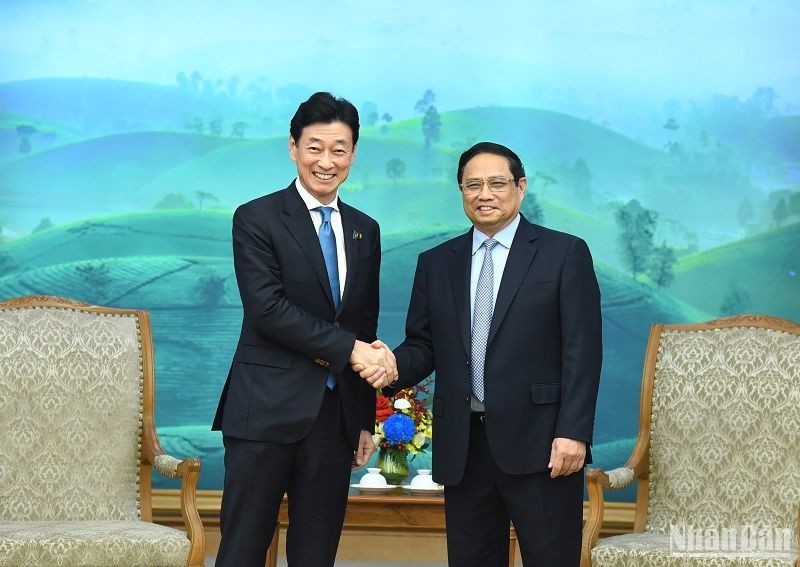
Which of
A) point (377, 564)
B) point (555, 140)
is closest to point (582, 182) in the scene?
point (555, 140)

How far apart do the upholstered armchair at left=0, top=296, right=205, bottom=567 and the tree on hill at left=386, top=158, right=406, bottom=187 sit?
5.51 ft

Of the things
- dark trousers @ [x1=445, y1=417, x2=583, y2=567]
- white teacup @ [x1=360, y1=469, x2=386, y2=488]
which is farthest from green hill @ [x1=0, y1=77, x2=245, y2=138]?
dark trousers @ [x1=445, y1=417, x2=583, y2=567]

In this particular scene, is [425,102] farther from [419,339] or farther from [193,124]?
[419,339]

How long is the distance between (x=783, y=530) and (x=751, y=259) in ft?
5.79

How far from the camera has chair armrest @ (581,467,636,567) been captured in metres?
3.23

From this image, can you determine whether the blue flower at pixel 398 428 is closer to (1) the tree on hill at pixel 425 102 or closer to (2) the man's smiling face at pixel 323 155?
(2) the man's smiling face at pixel 323 155

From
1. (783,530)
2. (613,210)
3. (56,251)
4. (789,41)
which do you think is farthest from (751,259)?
(56,251)

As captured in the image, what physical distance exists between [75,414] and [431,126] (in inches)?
88.7

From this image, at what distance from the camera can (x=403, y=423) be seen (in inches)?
165

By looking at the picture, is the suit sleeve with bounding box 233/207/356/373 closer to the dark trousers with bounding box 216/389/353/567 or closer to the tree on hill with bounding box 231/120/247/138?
the dark trousers with bounding box 216/389/353/567

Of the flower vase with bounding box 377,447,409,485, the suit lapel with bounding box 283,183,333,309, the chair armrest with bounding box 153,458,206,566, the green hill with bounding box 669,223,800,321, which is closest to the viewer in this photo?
the suit lapel with bounding box 283,183,333,309

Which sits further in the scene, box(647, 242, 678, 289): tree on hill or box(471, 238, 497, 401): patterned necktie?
box(647, 242, 678, 289): tree on hill

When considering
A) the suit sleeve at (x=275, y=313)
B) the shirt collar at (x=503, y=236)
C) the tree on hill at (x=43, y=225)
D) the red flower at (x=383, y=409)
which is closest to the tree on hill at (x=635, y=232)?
the red flower at (x=383, y=409)

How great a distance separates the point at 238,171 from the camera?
5195 millimetres
